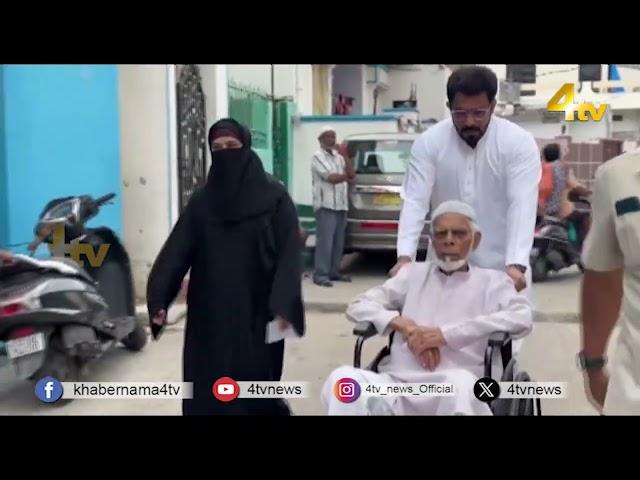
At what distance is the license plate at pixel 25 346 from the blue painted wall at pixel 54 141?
0.37 meters

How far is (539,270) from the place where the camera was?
317cm

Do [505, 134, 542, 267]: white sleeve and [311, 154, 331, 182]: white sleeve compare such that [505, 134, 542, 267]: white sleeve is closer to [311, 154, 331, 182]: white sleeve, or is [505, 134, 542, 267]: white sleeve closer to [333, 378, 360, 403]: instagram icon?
[333, 378, 360, 403]: instagram icon

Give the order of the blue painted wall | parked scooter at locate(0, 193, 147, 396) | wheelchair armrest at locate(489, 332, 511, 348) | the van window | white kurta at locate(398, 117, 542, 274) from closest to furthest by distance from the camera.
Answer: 1. wheelchair armrest at locate(489, 332, 511, 348)
2. white kurta at locate(398, 117, 542, 274)
3. parked scooter at locate(0, 193, 147, 396)
4. the blue painted wall
5. the van window

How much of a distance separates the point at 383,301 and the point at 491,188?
1.91ft

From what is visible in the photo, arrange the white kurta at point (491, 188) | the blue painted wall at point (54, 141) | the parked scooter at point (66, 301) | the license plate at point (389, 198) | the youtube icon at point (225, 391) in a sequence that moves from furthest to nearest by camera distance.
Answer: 1. the license plate at point (389, 198)
2. the blue painted wall at point (54, 141)
3. the parked scooter at point (66, 301)
4. the youtube icon at point (225, 391)
5. the white kurta at point (491, 188)

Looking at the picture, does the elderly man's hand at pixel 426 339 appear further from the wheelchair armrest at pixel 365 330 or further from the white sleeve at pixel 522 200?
the white sleeve at pixel 522 200

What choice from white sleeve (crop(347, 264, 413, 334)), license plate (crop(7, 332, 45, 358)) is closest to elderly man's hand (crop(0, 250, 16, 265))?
license plate (crop(7, 332, 45, 358))

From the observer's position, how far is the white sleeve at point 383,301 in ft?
9.32

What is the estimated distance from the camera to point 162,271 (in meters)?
3.10

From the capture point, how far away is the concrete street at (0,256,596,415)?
299 cm

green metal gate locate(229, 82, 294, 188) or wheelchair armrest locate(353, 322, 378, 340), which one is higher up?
green metal gate locate(229, 82, 294, 188)

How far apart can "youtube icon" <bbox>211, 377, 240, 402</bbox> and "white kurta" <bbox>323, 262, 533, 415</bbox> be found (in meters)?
0.40

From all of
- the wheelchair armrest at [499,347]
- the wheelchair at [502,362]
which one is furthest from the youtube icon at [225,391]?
the wheelchair armrest at [499,347]

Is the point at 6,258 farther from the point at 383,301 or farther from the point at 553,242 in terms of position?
the point at 553,242
